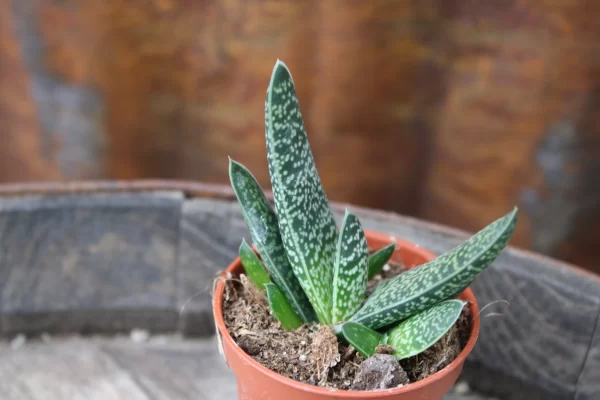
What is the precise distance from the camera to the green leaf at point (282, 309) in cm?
44

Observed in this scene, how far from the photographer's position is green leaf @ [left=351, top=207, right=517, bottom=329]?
33 cm

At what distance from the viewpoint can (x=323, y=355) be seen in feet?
1.39

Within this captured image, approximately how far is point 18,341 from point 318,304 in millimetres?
437

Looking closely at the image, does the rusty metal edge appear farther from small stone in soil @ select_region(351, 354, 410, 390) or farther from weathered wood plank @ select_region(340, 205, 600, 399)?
small stone in soil @ select_region(351, 354, 410, 390)

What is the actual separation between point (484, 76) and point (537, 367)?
492 millimetres

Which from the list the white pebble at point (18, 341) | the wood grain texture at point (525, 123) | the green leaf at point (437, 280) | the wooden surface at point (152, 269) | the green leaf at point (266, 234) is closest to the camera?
the green leaf at point (437, 280)

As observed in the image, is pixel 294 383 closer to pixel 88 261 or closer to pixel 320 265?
pixel 320 265

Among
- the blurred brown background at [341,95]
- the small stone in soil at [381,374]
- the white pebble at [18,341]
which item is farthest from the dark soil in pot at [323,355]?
the blurred brown background at [341,95]

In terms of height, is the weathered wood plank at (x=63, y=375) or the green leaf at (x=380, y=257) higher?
the green leaf at (x=380, y=257)

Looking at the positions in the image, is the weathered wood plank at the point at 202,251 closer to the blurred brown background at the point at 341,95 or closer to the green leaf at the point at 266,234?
the green leaf at the point at 266,234

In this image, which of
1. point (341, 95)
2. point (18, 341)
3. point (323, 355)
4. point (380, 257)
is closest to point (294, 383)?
point (323, 355)

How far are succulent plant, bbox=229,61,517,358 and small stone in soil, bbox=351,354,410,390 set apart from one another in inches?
0.5

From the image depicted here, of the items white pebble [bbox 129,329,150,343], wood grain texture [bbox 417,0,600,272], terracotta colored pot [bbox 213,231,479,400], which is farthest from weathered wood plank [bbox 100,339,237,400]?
wood grain texture [bbox 417,0,600,272]

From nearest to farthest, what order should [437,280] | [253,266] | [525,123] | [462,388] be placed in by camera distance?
[437,280], [253,266], [462,388], [525,123]
